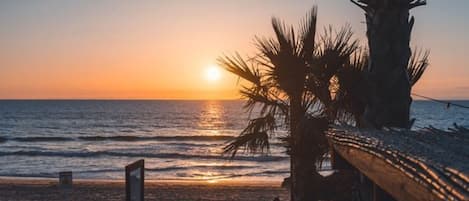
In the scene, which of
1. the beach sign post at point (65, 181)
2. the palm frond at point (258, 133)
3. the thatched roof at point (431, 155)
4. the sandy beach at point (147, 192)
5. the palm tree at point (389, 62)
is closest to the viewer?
the thatched roof at point (431, 155)

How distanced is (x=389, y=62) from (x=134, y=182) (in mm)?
3536

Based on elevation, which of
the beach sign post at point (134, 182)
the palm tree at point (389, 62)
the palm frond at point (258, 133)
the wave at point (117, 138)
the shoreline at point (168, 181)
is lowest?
the shoreline at point (168, 181)

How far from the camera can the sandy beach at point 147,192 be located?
65.2 ft

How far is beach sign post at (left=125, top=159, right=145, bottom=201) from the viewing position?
778cm

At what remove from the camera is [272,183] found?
1004 inches

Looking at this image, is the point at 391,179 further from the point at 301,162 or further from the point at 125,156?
the point at 125,156

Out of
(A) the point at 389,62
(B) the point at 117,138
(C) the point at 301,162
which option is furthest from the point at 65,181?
(B) the point at 117,138

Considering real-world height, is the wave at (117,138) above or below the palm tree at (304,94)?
below

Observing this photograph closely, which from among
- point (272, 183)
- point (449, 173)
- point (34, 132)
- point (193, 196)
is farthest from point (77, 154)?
point (449, 173)

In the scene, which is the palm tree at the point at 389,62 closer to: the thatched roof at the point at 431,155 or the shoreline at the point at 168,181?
the thatched roof at the point at 431,155

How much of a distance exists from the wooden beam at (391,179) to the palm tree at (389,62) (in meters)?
3.39

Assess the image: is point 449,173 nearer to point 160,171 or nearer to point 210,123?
point 160,171

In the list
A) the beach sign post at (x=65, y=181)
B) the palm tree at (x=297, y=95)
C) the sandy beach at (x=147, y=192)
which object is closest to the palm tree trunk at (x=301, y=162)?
the palm tree at (x=297, y=95)

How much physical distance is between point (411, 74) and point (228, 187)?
14773 millimetres
